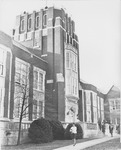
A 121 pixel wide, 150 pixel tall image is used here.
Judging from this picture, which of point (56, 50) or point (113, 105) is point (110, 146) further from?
point (56, 50)

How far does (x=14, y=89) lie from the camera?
253 inches

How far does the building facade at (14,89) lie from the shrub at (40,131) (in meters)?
0.19

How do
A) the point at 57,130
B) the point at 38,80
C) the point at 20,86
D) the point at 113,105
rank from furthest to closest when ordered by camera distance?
1. the point at 38,80
2. the point at 57,130
3. the point at 20,86
4. the point at 113,105

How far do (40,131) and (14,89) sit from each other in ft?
4.36

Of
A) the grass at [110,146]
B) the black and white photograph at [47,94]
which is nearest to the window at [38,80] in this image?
the black and white photograph at [47,94]

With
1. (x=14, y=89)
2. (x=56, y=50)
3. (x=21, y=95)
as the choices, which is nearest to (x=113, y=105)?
(x=21, y=95)

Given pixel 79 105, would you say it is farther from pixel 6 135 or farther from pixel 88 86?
pixel 6 135

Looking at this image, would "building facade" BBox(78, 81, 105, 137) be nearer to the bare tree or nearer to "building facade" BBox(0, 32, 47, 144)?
"building facade" BBox(0, 32, 47, 144)

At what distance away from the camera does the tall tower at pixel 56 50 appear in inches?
280

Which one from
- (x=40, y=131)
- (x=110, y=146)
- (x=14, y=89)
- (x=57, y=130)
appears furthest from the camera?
(x=57, y=130)

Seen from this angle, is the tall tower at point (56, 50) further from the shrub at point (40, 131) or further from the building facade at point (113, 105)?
the building facade at point (113, 105)

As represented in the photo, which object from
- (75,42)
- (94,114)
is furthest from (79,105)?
(75,42)

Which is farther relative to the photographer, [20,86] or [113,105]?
[20,86]

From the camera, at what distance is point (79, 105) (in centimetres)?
736
